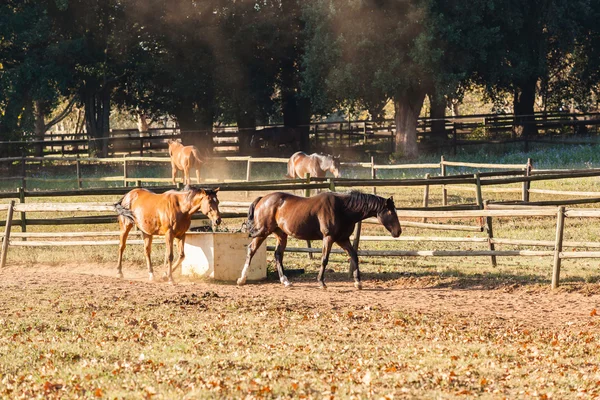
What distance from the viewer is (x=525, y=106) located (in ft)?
157

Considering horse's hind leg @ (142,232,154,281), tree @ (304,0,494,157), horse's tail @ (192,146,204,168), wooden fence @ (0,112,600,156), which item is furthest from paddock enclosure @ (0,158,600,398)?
wooden fence @ (0,112,600,156)

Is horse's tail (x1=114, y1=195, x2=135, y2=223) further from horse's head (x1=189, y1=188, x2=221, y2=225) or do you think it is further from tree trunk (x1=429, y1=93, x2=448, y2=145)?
tree trunk (x1=429, y1=93, x2=448, y2=145)

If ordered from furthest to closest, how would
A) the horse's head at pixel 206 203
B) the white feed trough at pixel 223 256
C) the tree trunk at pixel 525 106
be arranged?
the tree trunk at pixel 525 106 → the white feed trough at pixel 223 256 → the horse's head at pixel 206 203

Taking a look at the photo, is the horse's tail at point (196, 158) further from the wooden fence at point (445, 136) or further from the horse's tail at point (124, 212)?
the horse's tail at point (124, 212)

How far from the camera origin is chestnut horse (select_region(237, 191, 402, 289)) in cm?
1447

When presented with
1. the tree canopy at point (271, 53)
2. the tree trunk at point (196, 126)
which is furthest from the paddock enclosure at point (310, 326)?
the tree trunk at point (196, 126)

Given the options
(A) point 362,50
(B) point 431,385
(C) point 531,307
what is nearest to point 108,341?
(B) point 431,385

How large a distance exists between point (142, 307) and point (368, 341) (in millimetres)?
3442

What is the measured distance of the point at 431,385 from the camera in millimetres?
8266

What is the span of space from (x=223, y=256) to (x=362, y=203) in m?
2.49

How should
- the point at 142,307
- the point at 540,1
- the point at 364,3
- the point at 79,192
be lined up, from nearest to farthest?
the point at 142,307 → the point at 79,192 → the point at 364,3 → the point at 540,1

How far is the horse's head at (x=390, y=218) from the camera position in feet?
47.3

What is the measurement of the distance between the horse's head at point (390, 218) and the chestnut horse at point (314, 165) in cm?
1159

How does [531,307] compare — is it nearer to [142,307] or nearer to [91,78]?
[142,307]
